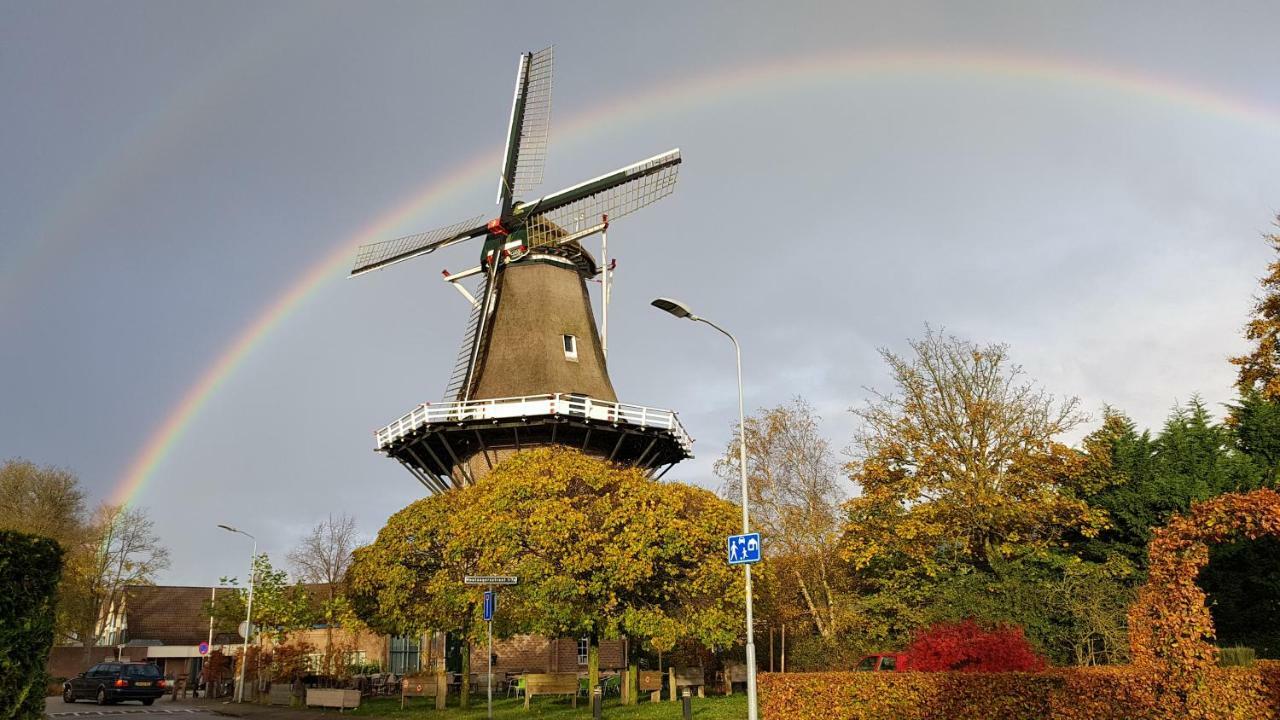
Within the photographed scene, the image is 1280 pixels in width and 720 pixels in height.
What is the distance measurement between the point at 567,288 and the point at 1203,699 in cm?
3539

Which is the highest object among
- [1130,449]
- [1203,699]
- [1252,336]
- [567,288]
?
[567,288]

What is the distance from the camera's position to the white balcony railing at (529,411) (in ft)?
121

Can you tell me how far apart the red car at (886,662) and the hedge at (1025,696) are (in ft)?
12.6

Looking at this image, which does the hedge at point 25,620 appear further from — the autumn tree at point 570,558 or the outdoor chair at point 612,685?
the outdoor chair at point 612,685

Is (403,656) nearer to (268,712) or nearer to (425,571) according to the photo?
(268,712)

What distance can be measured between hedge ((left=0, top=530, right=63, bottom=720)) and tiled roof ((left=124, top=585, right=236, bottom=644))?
65.7m

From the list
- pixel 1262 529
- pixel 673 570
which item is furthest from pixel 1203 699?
pixel 673 570

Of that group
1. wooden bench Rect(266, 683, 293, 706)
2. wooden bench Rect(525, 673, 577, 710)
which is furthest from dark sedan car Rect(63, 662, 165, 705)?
wooden bench Rect(525, 673, 577, 710)

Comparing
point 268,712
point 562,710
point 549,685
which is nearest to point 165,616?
point 268,712

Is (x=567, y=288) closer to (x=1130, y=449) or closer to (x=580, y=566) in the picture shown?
(x=580, y=566)

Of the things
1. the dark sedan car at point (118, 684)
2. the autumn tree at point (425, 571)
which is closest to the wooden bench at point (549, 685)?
the autumn tree at point (425, 571)

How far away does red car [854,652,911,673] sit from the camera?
69.4ft

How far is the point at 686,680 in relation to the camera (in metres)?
29.5

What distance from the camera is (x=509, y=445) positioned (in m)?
39.1
